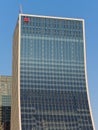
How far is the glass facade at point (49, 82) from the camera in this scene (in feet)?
611

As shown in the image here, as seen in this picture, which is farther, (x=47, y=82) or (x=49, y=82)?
(x=49, y=82)

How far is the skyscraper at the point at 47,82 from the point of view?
185875 millimetres

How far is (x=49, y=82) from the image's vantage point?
192750 millimetres

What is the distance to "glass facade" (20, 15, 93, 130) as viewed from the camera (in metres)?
186

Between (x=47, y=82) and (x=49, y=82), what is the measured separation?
92 cm

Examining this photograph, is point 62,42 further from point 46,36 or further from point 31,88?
point 31,88

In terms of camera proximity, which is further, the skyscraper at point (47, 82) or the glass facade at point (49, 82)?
the glass facade at point (49, 82)

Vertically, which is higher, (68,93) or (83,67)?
(83,67)

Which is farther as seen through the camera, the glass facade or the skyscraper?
the glass facade

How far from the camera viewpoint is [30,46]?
19562 cm

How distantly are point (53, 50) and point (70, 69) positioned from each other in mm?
12093

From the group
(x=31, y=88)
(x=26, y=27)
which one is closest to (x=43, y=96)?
(x=31, y=88)

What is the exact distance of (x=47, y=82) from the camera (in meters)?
193

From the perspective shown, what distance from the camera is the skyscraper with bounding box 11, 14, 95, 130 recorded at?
185875mm
